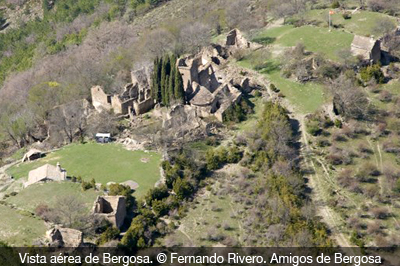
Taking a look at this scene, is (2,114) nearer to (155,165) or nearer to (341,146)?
(155,165)

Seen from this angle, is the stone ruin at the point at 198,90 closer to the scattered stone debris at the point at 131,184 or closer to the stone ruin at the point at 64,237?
the scattered stone debris at the point at 131,184

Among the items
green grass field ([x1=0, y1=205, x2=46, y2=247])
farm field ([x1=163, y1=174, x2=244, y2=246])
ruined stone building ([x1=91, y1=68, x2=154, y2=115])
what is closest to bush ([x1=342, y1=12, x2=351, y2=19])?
ruined stone building ([x1=91, y1=68, x2=154, y2=115])

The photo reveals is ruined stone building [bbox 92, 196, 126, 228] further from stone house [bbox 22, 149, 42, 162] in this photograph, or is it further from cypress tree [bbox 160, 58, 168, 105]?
cypress tree [bbox 160, 58, 168, 105]

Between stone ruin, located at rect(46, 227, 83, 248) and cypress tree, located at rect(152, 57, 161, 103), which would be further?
cypress tree, located at rect(152, 57, 161, 103)

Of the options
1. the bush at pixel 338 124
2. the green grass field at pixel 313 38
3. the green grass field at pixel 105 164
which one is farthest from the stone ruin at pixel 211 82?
the bush at pixel 338 124

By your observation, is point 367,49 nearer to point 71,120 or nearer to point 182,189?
point 182,189

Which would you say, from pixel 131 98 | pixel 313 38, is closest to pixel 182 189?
pixel 131 98

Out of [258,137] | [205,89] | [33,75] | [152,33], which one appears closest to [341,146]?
[258,137]
